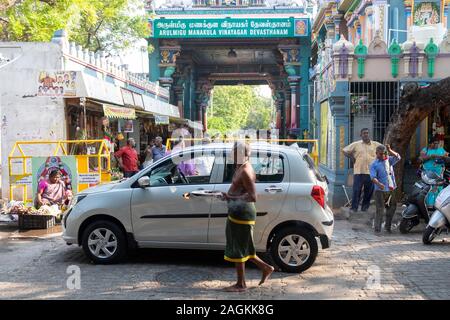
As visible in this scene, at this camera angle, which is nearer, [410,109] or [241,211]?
[241,211]

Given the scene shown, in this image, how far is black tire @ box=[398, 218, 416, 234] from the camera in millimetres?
8758

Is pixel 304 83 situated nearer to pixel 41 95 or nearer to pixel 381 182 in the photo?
pixel 41 95

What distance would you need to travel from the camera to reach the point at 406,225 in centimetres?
877

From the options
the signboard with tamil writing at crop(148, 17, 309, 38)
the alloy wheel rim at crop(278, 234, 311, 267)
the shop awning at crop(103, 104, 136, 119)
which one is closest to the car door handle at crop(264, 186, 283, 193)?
the alloy wheel rim at crop(278, 234, 311, 267)

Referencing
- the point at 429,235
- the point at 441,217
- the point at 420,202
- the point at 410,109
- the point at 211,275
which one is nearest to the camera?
the point at 211,275

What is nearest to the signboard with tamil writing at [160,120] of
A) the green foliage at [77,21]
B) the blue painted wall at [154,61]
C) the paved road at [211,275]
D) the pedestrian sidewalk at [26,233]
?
the green foliage at [77,21]

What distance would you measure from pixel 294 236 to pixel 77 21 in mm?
16396

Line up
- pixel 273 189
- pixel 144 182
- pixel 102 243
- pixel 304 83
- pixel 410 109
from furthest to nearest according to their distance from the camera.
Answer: pixel 304 83
pixel 410 109
pixel 102 243
pixel 144 182
pixel 273 189

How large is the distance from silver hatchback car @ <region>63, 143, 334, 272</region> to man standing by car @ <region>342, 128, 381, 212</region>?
11.9ft

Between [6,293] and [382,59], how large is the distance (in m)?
9.35

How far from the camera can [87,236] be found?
21.6 ft

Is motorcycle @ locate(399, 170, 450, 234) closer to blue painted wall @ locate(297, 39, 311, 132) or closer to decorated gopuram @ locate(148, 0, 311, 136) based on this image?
decorated gopuram @ locate(148, 0, 311, 136)

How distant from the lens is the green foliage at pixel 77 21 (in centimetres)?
1706

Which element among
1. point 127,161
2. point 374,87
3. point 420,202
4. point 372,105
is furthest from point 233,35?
point 420,202
